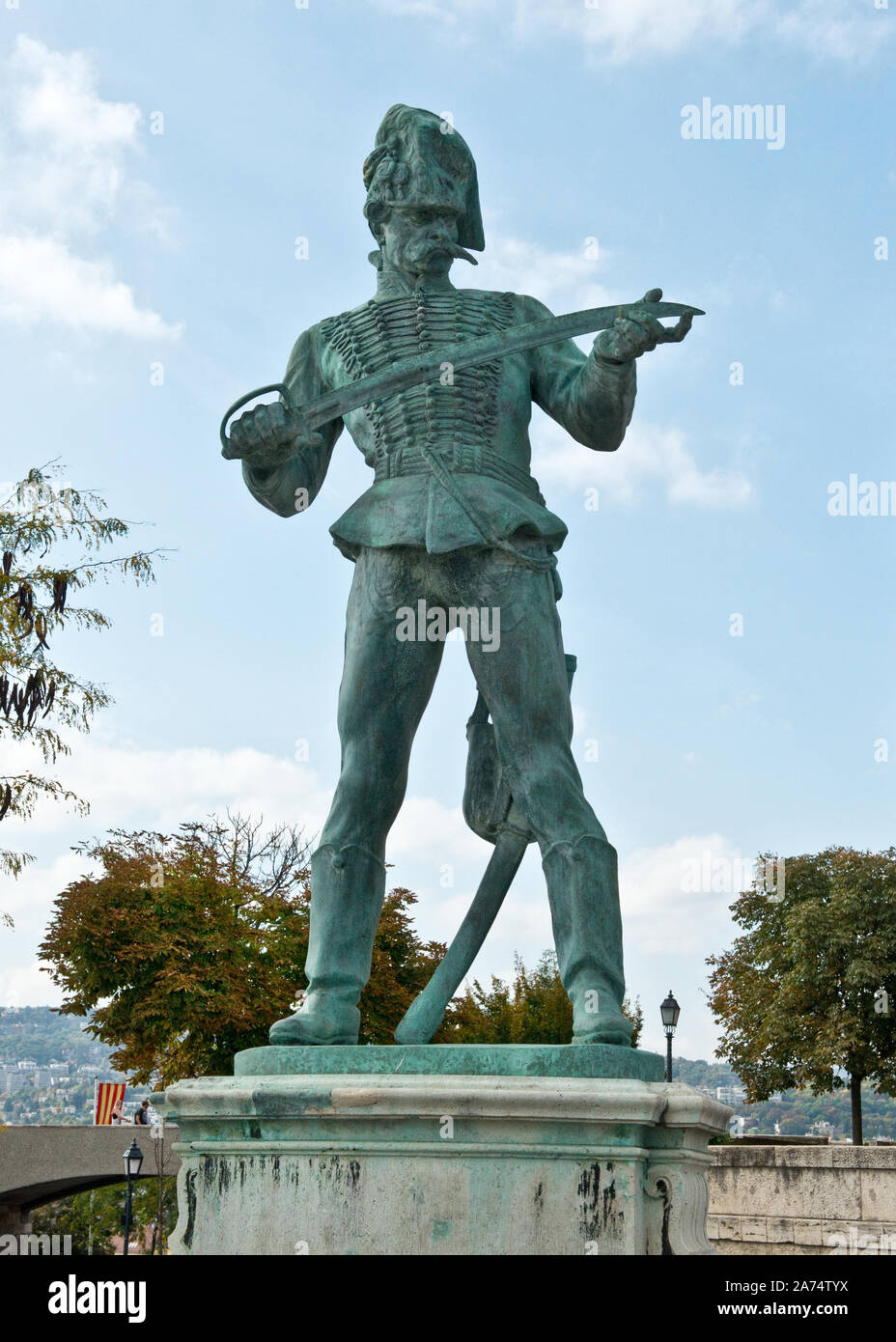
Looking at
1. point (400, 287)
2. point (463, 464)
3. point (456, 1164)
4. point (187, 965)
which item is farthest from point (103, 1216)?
point (456, 1164)

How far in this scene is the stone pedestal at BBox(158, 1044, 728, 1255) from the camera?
469cm

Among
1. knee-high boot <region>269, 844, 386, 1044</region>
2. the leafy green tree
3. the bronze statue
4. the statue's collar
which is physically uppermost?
the statue's collar

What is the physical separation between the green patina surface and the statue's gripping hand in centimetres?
232

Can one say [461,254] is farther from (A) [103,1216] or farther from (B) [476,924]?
(A) [103,1216]

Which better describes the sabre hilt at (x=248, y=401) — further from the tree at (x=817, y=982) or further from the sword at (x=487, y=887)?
the tree at (x=817, y=982)

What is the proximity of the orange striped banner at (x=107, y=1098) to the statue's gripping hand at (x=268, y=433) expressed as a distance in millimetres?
39516

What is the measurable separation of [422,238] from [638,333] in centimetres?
126

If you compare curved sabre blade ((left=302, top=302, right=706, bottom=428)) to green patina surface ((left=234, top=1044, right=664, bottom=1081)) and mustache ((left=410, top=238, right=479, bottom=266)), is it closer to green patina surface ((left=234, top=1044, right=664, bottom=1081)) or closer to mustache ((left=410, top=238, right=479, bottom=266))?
mustache ((left=410, top=238, right=479, bottom=266))

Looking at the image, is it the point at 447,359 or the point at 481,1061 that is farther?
the point at 447,359

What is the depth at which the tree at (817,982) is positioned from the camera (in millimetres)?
35188

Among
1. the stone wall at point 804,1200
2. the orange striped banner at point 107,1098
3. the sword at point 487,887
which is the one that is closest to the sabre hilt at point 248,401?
the sword at point 487,887

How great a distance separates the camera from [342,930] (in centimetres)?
570

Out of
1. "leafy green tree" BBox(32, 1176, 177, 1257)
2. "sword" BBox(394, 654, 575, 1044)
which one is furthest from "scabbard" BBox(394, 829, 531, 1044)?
"leafy green tree" BBox(32, 1176, 177, 1257)
